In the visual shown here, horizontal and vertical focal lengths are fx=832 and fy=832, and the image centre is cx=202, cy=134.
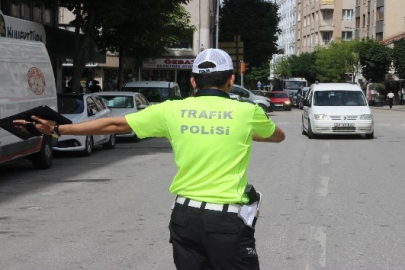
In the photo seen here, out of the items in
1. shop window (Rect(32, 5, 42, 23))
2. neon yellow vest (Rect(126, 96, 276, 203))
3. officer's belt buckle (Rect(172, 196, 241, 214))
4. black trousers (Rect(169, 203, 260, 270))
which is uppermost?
shop window (Rect(32, 5, 42, 23))

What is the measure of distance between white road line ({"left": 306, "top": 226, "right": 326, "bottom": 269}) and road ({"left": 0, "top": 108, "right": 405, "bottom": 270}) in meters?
0.01

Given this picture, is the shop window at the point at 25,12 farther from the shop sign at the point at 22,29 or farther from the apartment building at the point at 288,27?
the apartment building at the point at 288,27

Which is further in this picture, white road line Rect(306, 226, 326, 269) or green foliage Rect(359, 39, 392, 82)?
green foliage Rect(359, 39, 392, 82)

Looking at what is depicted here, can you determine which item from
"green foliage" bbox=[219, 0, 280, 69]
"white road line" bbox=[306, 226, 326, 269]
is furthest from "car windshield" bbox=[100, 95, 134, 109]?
"green foliage" bbox=[219, 0, 280, 69]

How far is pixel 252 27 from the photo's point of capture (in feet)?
257

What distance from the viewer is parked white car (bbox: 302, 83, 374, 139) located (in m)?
24.4

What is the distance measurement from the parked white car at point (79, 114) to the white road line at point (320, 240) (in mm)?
9716

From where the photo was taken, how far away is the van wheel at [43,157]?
50.4ft

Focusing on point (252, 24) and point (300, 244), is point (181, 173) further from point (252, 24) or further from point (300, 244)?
point (252, 24)

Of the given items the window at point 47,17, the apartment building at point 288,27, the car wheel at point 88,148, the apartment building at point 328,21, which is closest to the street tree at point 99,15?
the window at point 47,17

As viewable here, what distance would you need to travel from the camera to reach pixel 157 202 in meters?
11.1

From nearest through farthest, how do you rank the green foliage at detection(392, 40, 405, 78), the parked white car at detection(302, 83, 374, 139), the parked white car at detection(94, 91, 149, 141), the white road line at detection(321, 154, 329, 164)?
the white road line at detection(321, 154, 329, 164) → the parked white car at detection(94, 91, 149, 141) → the parked white car at detection(302, 83, 374, 139) → the green foliage at detection(392, 40, 405, 78)

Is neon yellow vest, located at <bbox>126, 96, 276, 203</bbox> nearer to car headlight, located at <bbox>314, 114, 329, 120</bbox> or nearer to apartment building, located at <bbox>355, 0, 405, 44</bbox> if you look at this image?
car headlight, located at <bbox>314, 114, 329, 120</bbox>

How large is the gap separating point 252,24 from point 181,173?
7506 cm
